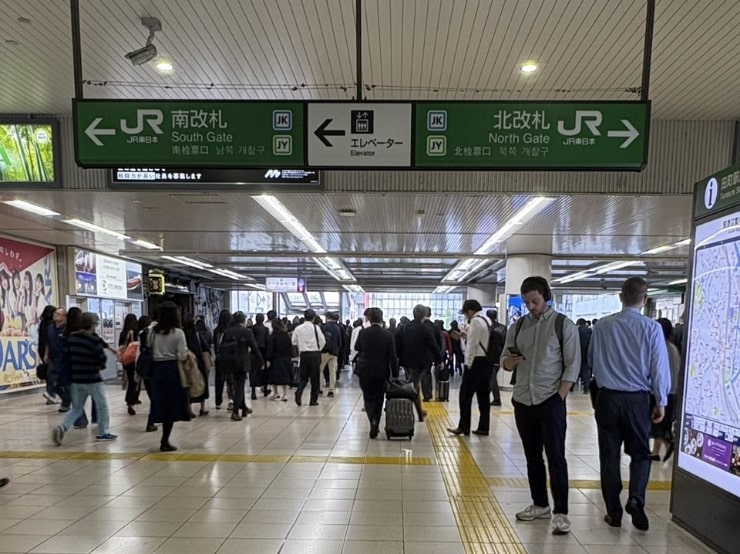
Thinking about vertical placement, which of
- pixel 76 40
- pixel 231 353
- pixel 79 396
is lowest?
pixel 79 396

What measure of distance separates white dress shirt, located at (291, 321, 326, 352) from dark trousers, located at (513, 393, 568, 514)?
5318 millimetres

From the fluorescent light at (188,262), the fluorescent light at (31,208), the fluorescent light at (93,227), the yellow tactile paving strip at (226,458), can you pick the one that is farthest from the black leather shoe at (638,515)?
the fluorescent light at (188,262)

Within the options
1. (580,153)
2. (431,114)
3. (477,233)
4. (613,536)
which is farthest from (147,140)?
(477,233)

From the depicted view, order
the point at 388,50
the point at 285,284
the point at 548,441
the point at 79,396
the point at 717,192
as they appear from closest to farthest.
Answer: the point at 717,192, the point at 548,441, the point at 388,50, the point at 79,396, the point at 285,284

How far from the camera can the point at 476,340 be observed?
646 cm

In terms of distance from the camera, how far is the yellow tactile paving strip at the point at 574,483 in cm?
459

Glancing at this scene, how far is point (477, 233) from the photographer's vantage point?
10258 millimetres

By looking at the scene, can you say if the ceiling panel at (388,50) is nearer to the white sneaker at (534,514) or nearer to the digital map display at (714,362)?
the digital map display at (714,362)

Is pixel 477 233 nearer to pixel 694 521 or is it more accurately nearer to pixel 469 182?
pixel 469 182

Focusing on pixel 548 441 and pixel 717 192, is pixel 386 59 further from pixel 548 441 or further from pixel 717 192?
pixel 548 441

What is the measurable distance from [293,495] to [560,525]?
2.09 m

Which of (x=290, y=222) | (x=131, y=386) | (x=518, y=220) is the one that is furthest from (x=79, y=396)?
(x=518, y=220)

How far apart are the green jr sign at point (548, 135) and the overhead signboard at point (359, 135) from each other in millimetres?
327

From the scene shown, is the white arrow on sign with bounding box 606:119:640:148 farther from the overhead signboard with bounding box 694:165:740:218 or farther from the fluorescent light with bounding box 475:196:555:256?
the fluorescent light with bounding box 475:196:555:256
